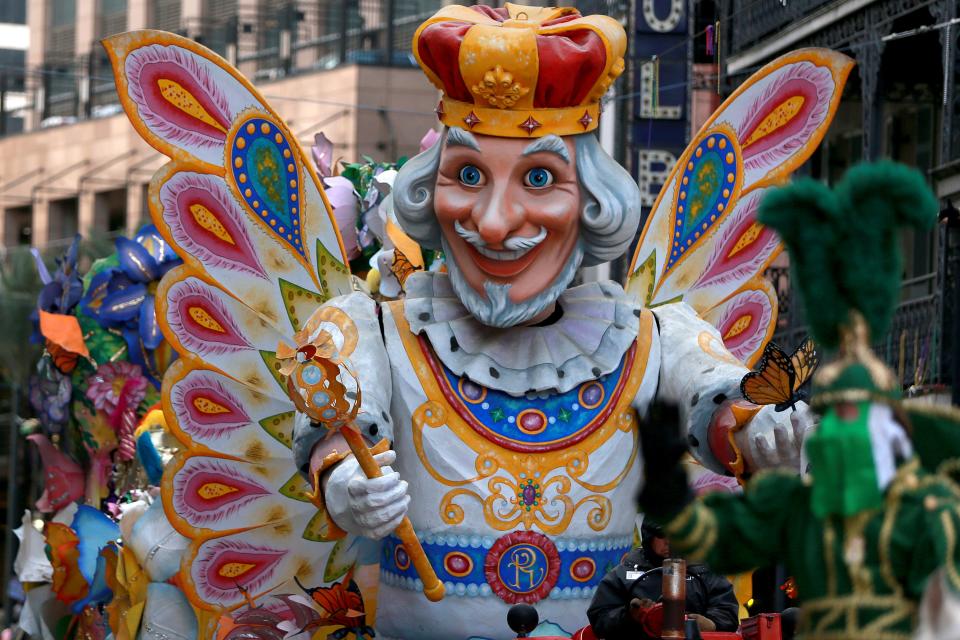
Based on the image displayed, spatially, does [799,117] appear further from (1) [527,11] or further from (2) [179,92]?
(2) [179,92]

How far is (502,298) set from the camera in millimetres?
6242

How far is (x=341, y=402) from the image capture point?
17.9 feet

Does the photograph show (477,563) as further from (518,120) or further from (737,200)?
(737,200)

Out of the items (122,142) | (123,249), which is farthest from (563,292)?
(122,142)

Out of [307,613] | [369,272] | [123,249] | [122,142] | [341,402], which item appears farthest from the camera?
[122,142]

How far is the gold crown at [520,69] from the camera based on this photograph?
618 centimetres

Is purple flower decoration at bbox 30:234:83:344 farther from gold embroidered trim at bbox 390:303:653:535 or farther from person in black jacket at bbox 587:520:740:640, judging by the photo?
person in black jacket at bbox 587:520:740:640

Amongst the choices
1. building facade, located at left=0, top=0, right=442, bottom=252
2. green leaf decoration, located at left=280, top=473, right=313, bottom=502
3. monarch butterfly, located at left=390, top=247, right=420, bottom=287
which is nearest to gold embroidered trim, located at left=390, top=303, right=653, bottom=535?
green leaf decoration, located at left=280, top=473, right=313, bottom=502

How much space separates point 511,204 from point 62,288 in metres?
5.80

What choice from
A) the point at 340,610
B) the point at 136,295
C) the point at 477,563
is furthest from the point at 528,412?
the point at 136,295

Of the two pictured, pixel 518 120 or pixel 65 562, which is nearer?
pixel 518 120

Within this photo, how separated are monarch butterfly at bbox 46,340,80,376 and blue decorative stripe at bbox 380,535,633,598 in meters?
4.99

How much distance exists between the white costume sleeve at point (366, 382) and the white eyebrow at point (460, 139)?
1.95ft

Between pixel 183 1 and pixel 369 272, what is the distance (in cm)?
2415
